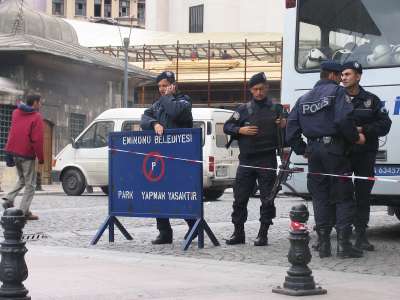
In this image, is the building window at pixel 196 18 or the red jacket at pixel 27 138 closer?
the red jacket at pixel 27 138

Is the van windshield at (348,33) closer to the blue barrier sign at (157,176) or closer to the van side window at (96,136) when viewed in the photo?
the blue barrier sign at (157,176)

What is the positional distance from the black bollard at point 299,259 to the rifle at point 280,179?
2.90 m

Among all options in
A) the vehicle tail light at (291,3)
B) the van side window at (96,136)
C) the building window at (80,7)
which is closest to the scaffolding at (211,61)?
the van side window at (96,136)

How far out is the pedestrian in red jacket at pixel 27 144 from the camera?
490 inches

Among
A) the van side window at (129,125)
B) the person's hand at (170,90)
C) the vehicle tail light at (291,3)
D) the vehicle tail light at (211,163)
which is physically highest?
the vehicle tail light at (291,3)

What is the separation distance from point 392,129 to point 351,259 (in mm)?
2074

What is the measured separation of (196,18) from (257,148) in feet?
200

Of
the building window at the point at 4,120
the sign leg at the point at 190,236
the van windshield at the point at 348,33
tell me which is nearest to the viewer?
the sign leg at the point at 190,236

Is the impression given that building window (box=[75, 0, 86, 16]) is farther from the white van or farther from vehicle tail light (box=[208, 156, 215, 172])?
vehicle tail light (box=[208, 156, 215, 172])

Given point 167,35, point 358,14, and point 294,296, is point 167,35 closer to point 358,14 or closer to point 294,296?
point 358,14

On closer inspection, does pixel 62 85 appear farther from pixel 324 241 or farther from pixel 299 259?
pixel 299 259

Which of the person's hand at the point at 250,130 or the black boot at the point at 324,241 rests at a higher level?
the person's hand at the point at 250,130

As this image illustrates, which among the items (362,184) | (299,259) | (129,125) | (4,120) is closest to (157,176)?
(362,184)

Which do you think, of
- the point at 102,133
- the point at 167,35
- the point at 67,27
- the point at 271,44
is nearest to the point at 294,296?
the point at 102,133
